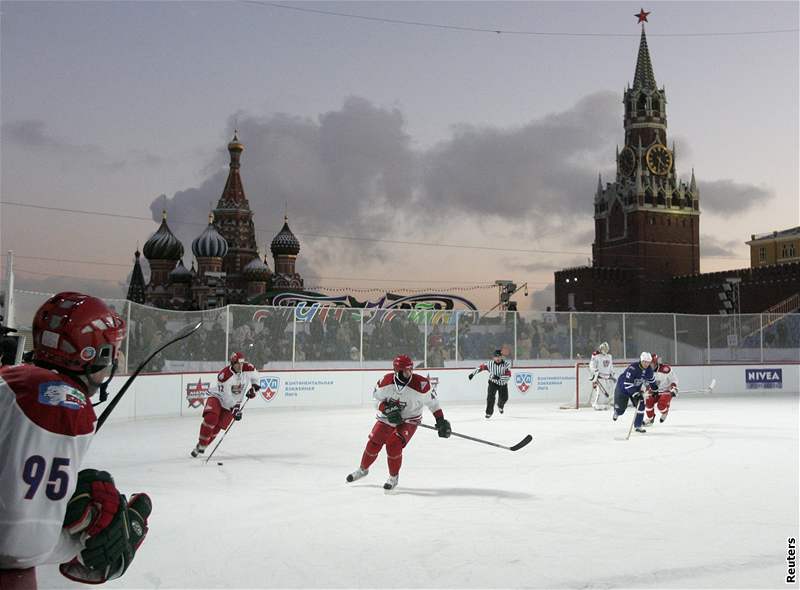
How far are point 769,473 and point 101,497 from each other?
27.9 ft

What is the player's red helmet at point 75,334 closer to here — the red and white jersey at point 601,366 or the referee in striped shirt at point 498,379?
the referee in striped shirt at point 498,379

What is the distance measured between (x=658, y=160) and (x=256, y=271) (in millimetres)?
52151

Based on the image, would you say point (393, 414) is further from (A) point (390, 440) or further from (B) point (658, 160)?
(B) point (658, 160)

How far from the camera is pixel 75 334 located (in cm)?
212

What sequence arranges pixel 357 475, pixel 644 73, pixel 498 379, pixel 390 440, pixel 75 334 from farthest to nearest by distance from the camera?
pixel 644 73 < pixel 498 379 < pixel 357 475 < pixel 390 440 < pixel 75 334

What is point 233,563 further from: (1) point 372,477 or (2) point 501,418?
(2) point 501,418

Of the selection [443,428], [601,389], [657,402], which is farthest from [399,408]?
[601,389]

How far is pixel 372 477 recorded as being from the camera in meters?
8.41

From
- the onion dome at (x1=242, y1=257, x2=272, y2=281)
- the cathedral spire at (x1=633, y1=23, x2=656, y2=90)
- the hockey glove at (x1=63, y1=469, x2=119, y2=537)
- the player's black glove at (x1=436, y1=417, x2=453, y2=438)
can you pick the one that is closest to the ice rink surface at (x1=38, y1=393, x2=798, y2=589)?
the player's black glove at (x1=436, y1=417, x2=453, y2=438)

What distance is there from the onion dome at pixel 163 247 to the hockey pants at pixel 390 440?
76270mm

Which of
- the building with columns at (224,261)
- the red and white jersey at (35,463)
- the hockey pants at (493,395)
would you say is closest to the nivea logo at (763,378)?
the hockey pants at (493,395)

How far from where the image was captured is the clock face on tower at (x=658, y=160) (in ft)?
302

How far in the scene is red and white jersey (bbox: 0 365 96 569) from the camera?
6.01ft

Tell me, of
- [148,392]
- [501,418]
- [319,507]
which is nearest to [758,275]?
[501,418]
